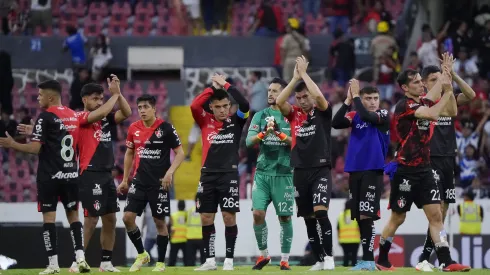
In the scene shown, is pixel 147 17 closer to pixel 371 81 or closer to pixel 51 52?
pixel 51 52

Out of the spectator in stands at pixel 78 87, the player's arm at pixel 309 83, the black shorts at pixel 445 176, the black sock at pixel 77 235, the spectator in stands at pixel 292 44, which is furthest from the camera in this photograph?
the spectator in stands at pixel 292 44

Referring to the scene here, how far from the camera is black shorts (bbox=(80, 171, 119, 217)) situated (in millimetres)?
17156

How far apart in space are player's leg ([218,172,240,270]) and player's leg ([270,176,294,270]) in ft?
2.58

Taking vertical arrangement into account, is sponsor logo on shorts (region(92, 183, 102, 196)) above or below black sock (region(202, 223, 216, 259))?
above

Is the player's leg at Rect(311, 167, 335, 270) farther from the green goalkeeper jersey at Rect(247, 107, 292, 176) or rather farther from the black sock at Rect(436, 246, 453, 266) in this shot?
the black sock at Rect(436, 246, 453, 266)

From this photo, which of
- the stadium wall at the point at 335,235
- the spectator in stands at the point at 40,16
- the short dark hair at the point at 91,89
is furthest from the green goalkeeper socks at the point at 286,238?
the spectator in stands at the point at 40,16

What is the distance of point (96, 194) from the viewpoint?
1717cm

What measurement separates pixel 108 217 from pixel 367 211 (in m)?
3.85

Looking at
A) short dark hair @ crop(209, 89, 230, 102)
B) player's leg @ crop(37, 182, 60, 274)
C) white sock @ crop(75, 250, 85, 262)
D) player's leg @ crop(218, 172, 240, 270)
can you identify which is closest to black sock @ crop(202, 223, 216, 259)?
player's leg @ crop(218, 172, 240, 270)

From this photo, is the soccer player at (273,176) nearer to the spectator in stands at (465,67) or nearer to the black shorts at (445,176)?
the black shorts at (445,176)

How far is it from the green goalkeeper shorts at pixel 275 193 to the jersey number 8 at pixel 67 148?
10.2 ft

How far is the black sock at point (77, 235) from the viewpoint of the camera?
16.2m

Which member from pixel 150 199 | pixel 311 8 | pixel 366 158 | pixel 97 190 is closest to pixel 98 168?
pixel 97 190

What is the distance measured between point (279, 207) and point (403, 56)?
593 inches
